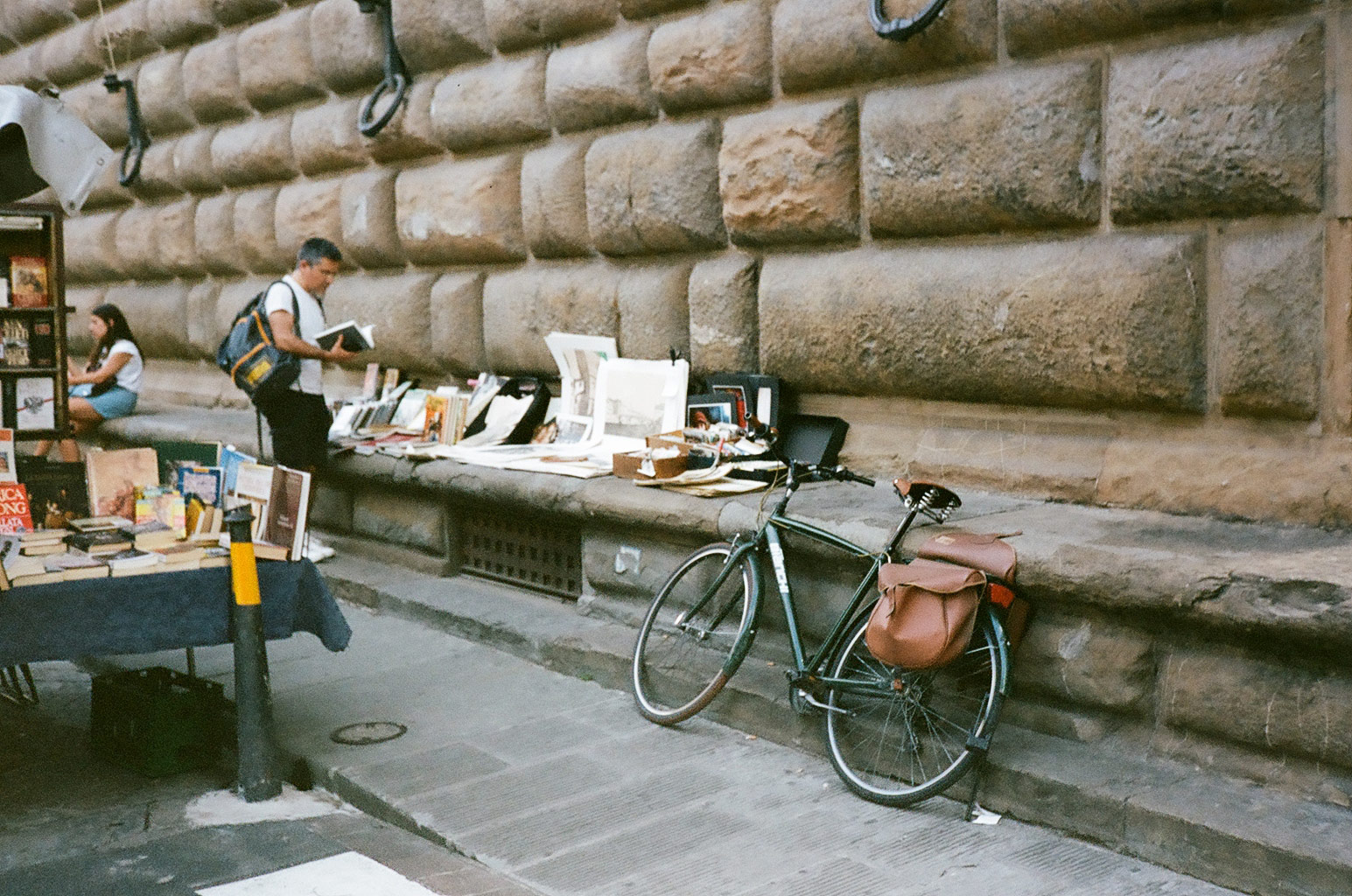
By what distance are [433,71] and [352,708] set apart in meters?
3.84

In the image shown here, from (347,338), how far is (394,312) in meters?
0.99

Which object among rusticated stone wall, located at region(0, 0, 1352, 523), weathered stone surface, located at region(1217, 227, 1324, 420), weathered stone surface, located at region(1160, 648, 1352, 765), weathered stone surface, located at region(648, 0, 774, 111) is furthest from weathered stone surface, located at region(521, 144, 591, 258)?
weathered stone surface, located at region(1160, 648, 1352, 765)

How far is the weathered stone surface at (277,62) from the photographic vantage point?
8.16 m

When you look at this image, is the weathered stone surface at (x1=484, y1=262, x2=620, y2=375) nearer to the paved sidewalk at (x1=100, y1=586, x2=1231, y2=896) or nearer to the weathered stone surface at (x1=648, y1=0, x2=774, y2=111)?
the weathered stone surface at (x1=648, y1=0, x2=774, y2=111)

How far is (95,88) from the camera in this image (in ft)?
34.5

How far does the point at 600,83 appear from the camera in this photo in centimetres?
622

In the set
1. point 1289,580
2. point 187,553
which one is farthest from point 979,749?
point 187,553

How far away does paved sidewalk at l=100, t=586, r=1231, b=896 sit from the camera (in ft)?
11.2

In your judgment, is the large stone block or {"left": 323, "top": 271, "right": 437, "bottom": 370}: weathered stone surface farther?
{"left": 323, "top": 271, "right": 437, "bottom": 370}: weathered stone surface

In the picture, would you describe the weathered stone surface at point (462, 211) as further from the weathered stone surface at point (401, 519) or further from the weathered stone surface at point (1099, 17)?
the weathered stone surface at point (1099, 17)

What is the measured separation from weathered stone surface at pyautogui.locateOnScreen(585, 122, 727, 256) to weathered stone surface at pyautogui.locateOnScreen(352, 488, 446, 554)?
1629mm

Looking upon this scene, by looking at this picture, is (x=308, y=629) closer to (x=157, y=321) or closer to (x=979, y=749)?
(x=979, y=749)

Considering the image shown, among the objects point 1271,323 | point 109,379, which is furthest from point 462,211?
point 1271,323

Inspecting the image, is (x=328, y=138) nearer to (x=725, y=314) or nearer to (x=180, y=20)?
(x=180, y=20)
